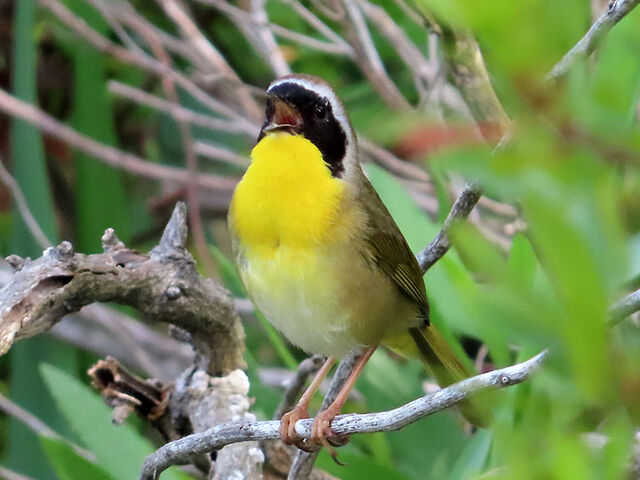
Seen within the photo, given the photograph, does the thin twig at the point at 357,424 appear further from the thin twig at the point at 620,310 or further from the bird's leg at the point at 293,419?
the thin twig at the point at 620,310

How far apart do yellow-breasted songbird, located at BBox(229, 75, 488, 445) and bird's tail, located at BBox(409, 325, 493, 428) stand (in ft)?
0.38

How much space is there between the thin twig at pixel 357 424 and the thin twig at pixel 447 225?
217 millimetres

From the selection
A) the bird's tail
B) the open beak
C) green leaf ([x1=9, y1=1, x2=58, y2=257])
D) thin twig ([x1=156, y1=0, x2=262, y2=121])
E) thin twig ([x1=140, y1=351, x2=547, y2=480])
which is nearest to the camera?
thin twig ([x1=140, y1=351, x2=547, y2=480])

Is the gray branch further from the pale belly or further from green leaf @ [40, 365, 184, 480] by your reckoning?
green leaf @ [40, 365, 184, 480]

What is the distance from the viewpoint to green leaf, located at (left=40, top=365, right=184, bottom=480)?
80.3 inches

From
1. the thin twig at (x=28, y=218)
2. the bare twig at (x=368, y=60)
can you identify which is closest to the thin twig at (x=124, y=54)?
the bare twig at (x=368, y=60)

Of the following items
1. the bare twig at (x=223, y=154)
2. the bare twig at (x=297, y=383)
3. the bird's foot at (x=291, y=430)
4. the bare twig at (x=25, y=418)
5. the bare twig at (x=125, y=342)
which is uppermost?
the bare twig at (x=223, y=154)

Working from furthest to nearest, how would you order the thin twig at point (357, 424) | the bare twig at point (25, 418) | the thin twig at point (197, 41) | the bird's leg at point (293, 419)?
the thin twig at point (197, 41) < the bare twig at point (25, 418) < the bird's leg at point (293, 419) < the thin twig at point (357, 424)

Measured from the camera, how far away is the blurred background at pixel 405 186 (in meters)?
0.43

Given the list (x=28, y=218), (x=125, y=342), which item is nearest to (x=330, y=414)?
(x=28, y=218)

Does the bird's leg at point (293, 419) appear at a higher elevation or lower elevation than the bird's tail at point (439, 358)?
lower

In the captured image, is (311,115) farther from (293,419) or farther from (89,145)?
(89,145)

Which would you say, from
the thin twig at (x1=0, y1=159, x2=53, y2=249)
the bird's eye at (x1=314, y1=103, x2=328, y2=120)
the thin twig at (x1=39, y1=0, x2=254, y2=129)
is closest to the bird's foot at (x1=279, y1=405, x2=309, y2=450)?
the bird's eye at (x1=314, y1=103, x2=328, y2=120)

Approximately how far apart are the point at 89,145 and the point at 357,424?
173 cm
